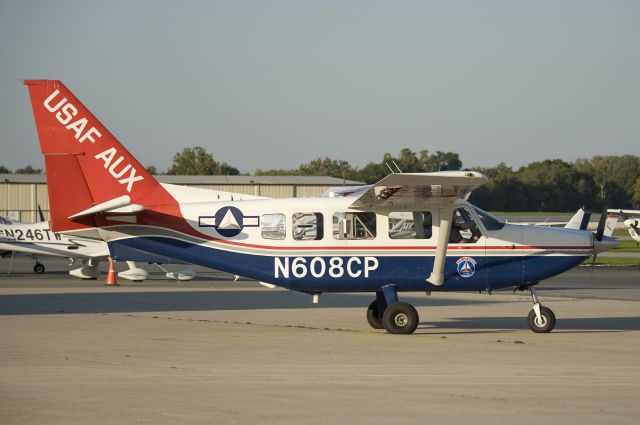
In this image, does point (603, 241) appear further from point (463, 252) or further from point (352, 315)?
point (352, 315)

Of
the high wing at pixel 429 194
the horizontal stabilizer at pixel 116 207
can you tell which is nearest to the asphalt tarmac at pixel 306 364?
the high wing at pixel 429 194

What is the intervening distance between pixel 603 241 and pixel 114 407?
10.2 metres

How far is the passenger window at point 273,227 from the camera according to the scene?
1627cm

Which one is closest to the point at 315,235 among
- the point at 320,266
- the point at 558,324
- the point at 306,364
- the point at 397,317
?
the point at 320,266

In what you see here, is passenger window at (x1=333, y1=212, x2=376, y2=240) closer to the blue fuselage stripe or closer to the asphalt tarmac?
the blue fuselage stripe

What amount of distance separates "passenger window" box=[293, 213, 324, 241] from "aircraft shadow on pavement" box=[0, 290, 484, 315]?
230 inches

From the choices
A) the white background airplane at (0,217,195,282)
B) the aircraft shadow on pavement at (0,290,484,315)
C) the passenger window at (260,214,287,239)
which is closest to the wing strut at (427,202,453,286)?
the passenger window at (260,214,287,239)

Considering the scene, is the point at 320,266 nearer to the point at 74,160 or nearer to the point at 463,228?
the point at 463,228

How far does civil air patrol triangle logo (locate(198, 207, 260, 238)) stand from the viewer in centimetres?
1628

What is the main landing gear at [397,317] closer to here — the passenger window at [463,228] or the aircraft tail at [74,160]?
the passenger window at [463,228]

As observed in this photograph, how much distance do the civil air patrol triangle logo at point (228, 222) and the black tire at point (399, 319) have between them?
265 cm

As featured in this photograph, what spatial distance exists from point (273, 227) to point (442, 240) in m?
2.82

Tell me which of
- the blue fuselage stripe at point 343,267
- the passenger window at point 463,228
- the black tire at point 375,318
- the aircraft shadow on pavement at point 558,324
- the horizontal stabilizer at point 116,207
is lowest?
the aircraft shadow on pavement at point 558,324

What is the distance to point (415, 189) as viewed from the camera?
15.3 metres
